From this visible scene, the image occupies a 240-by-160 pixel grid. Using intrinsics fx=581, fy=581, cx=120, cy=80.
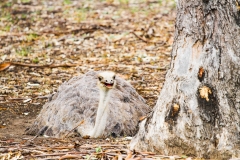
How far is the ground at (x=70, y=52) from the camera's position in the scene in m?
6.34

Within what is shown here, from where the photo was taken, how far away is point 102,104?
5.93m

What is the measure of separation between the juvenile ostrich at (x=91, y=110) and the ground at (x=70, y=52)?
0.32m

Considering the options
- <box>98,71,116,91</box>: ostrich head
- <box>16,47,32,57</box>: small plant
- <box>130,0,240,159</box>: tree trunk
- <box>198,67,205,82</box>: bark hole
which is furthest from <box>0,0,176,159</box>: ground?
<box>198,67,205,82</box>: bark hole

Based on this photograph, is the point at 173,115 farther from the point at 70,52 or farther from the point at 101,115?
the point at 70,52

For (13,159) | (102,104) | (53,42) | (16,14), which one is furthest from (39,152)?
(16,14)

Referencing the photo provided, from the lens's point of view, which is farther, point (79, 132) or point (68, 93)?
point (68, 93)

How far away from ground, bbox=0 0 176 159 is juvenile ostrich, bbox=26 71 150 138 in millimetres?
318

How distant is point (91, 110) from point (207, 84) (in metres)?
2.32

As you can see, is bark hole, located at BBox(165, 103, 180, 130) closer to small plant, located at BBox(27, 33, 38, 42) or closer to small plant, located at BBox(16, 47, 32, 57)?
small plant, located at BBox(16, 47, 32, 57)

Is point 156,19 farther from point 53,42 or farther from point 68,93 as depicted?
point 68,93

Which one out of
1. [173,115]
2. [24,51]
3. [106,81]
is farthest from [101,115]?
[24,51]

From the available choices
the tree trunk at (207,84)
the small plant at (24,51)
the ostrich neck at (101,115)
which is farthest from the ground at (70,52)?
the tree trunk at (207,84)

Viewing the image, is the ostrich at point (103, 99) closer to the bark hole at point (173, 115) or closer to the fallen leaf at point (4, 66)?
the bark hole at point (173, 115)

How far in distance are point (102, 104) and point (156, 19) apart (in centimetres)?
941
